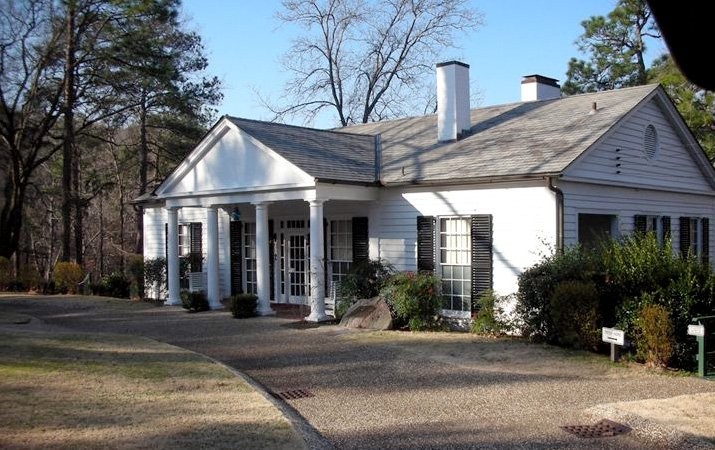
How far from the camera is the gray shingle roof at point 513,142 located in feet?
45.5

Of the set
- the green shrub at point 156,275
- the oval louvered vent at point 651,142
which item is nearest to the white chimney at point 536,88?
the oval louvered vent at point 651,142

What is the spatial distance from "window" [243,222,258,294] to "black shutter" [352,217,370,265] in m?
4.20

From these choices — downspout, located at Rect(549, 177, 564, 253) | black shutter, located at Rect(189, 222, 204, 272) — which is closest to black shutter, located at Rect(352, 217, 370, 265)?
downspout, located at Rect(549, 177, 564, 253)

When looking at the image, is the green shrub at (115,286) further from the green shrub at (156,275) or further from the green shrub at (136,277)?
the green shrub at (156,275)

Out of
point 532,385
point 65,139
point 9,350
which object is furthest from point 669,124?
point 65,139

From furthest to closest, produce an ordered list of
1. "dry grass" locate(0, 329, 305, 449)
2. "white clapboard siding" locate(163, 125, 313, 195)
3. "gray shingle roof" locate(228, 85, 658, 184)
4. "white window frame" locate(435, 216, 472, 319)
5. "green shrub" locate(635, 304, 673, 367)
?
"white clapboard siding" locate(163, 125, 313, 195)
"white window frame" locate(435, 216, 472, 319)
"gray shingle roof" locate(228, 85, 658, 184)
"green shrub" locate(635, 304, 673, 367)
"dry grass" locate(0, 329, 305, 449)

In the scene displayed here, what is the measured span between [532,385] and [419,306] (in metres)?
5.12

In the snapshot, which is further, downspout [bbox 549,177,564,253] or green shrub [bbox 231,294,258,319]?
green shrub [bbox 231,294,258,319]

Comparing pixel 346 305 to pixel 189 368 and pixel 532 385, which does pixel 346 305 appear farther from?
pixel 532 385

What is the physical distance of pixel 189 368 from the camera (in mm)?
9969

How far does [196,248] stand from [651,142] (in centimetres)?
1326

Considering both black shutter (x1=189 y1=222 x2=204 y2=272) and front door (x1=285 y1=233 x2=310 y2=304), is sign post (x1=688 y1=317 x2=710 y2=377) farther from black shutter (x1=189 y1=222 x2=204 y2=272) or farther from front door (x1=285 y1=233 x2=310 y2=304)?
black shutter (x1=189 y1=222 x2=204 y2=272)

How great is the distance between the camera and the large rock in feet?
45.8

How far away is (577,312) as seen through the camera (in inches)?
435
